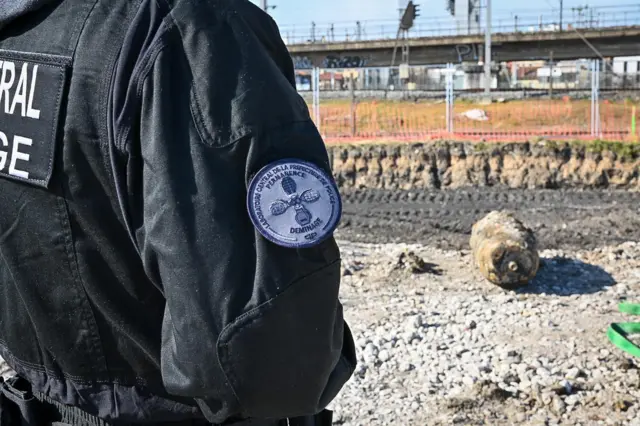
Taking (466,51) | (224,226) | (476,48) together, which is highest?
(476,48)

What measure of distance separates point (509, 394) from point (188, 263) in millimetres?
4267

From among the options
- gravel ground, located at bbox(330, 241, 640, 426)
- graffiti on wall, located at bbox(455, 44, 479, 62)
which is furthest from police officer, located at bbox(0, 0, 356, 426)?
graffiti on wall, located at bbox(455, 44, 479, 62)

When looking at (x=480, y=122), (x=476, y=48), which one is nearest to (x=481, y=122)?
(x=480, y=122)

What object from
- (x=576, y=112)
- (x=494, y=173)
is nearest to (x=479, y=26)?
(x=576, y=112)

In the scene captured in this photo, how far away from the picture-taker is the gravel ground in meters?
4.96

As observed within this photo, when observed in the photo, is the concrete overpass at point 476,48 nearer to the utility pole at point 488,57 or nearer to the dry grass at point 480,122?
the utility pole at point 488,57

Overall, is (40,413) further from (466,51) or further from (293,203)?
(466,51)

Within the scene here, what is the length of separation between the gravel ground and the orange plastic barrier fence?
349 inches

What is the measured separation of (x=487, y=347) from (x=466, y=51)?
38.5 m

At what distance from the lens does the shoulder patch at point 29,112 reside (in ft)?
4.75

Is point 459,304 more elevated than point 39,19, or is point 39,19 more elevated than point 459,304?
point 39,19

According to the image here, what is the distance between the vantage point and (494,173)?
49.2ft

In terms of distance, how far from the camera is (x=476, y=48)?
4241 cm

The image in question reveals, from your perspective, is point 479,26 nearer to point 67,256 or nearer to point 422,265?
point 422,265
